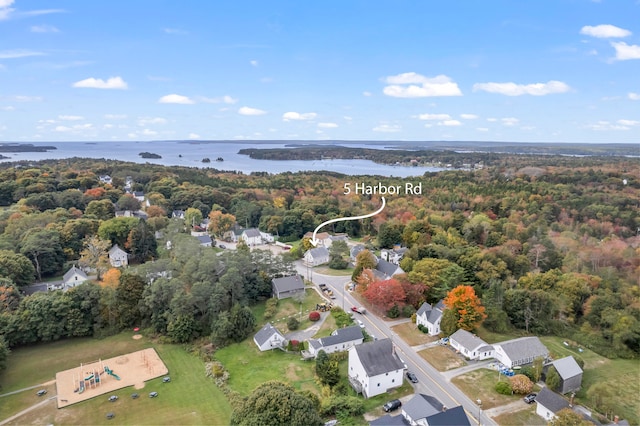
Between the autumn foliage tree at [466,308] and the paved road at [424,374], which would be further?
the autumn foliage tree at [466,308]

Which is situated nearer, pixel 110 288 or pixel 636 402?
pixel 636 402

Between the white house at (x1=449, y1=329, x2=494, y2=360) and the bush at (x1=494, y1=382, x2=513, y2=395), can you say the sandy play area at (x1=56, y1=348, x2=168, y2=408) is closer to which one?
the white house at (x1=449, y1=329, x2=494, y2=360)

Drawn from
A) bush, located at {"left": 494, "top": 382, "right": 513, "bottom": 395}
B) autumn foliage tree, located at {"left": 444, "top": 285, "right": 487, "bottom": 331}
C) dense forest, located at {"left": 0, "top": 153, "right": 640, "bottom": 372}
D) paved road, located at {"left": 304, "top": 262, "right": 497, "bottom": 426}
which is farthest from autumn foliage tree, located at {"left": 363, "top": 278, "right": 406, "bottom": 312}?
bush, located at {"left": 494, "top": 382, "right": 513, "bottom": 395}

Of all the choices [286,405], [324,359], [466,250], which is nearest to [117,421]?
[286,405]

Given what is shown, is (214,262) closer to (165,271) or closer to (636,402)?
(165,271)

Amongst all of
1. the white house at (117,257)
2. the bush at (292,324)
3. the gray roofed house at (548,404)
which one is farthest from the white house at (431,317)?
the white house at (117,257)

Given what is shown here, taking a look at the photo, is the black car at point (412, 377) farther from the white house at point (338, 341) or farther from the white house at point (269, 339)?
the white house at point (269, 339)
